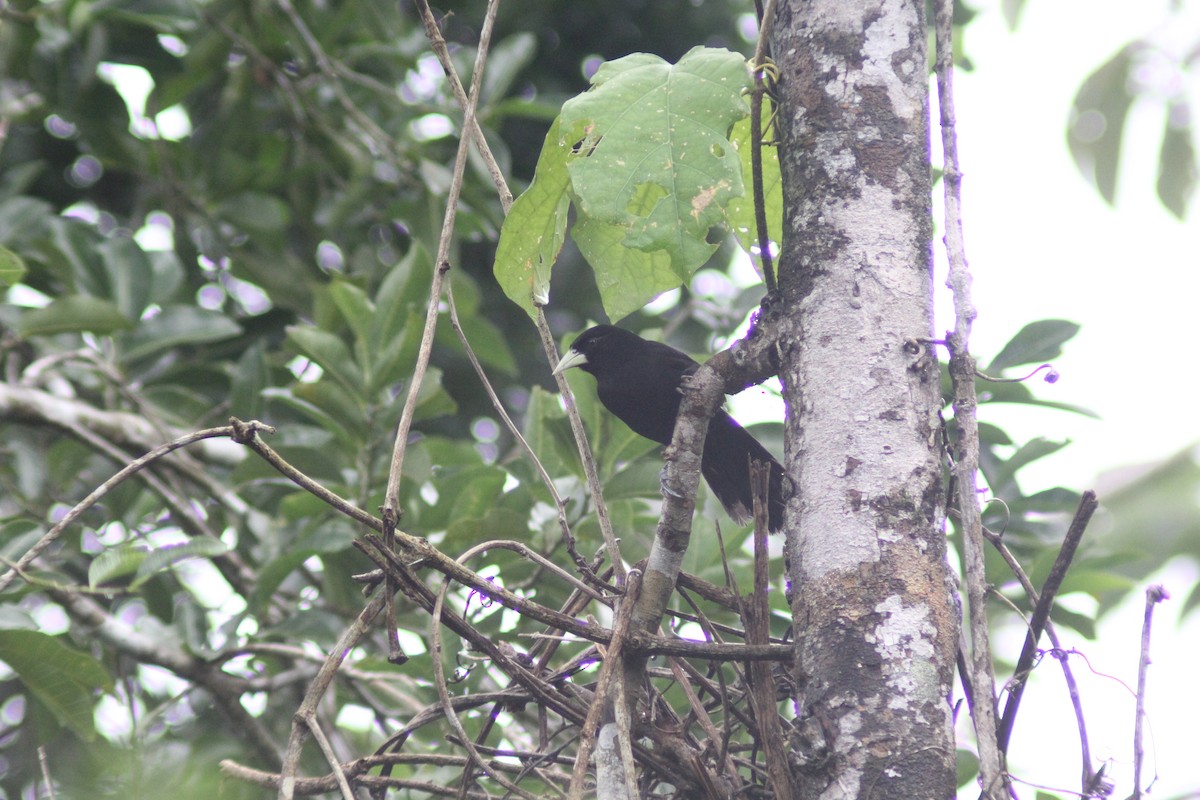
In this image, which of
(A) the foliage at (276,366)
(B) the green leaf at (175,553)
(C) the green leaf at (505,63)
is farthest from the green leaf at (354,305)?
(C) the green leaf at (505,63)

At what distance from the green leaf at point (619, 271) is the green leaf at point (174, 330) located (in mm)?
2277

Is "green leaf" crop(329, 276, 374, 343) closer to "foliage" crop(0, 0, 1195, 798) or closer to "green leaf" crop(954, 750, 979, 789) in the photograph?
"foliage" crop(0, 0, 1195, 798)

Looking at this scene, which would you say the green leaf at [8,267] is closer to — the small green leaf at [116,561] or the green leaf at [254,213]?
the small green leaf at [116,561]

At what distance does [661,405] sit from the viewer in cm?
384

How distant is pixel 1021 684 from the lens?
170 centimetres

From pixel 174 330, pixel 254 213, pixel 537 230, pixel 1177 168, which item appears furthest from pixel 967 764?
pixel 254 213

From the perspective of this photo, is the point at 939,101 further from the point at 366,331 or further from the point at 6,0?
the point at 6,0

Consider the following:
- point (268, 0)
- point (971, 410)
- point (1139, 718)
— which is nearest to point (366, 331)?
point (268, 0)

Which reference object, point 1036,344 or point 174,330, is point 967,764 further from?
point 174,330

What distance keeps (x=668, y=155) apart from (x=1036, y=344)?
5.53 ft

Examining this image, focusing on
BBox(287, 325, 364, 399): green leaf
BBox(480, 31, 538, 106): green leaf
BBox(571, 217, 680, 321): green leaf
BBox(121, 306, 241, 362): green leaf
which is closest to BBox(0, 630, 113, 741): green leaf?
BBox(287, 325, 364, 399): green leaf

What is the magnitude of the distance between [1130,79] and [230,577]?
3.79m

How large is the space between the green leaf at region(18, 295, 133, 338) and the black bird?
4.97 ft

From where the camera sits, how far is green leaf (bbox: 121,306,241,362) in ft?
13.1
